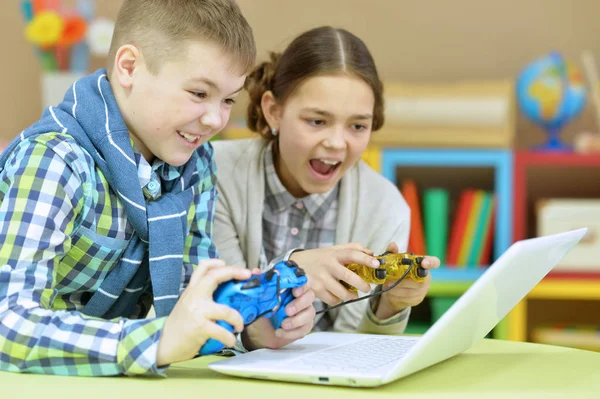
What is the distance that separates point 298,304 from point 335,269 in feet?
0.47

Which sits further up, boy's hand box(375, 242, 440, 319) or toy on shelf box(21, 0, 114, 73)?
toy on shelf box(21, 0, 114, 73)

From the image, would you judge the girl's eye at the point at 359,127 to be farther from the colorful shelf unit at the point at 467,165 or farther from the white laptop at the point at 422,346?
the colorful shelf unit at the point at 467,165

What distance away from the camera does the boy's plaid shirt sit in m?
0.77

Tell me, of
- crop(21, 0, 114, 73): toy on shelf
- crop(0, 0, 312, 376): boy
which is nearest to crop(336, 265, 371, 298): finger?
crop(0, 0, 312, 376): boy

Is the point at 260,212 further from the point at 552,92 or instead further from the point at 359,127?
the point at 552,92

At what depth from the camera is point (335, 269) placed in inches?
41.4

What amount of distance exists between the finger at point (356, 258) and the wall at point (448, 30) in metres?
1.59

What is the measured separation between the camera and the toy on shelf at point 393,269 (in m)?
1.00

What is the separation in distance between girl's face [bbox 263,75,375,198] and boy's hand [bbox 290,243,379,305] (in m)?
0.30

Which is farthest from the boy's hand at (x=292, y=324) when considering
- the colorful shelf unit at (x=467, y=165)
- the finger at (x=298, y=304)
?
the colorful shelf unit at (x=467, y=165)

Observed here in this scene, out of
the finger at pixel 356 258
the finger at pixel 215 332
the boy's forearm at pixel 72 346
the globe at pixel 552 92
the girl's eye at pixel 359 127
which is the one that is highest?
the globe at pixel 552 92

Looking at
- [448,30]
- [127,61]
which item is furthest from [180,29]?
[448,30]

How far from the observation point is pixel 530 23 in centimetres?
260

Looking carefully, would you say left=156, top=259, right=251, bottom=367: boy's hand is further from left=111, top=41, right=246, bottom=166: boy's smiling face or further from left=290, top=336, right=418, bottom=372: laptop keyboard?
left=111, top=41, right=246, bottom=166: boy's smiling face
